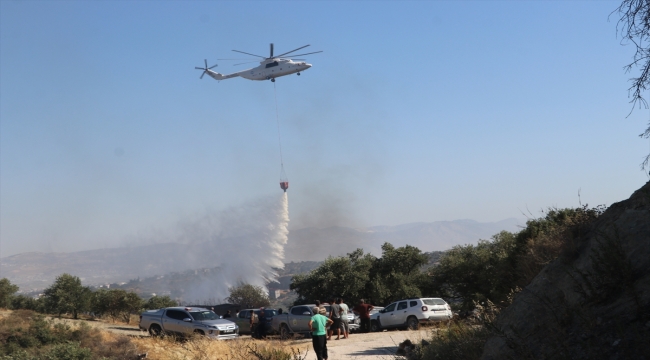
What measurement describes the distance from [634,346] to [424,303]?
22.0 m

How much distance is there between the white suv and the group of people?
1.71m

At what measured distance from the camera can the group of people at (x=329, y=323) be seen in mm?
14883

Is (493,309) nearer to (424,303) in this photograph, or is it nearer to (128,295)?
(424,303)

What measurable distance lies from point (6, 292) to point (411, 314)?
3054cm

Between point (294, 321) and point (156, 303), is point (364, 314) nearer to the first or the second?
point (294, 321)

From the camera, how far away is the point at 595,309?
6.99 m

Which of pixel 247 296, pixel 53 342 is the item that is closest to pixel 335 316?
pixel 53 342

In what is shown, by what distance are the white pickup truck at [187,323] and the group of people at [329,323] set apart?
4.04 metres

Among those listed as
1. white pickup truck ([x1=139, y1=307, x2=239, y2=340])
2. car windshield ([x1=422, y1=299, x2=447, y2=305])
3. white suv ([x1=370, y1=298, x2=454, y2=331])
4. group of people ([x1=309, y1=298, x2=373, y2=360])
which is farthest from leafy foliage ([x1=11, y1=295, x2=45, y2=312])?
car windshield ([x1=422, y1=299, x2=447, y2=305])

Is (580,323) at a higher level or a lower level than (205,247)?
lower

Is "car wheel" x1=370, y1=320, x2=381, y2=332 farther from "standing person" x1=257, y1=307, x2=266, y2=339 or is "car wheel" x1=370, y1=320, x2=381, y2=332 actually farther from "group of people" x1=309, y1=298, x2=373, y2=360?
"standing person" x1=257, y1=307, x2=266, y2=339

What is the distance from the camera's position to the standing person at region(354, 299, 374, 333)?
25703mm

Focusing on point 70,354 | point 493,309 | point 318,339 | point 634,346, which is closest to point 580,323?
point 634,346

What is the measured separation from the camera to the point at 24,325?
23375mm
